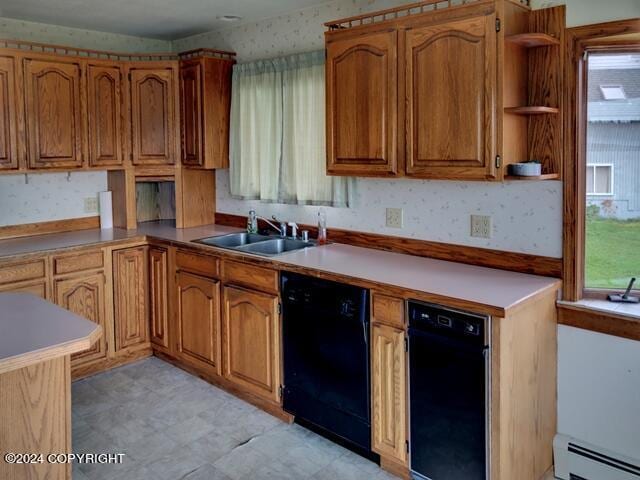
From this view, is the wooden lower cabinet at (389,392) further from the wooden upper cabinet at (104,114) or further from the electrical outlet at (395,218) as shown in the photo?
the wooden upper cabinet at (104,114)

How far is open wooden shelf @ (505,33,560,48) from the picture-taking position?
2510 mm

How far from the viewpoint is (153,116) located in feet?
14.1

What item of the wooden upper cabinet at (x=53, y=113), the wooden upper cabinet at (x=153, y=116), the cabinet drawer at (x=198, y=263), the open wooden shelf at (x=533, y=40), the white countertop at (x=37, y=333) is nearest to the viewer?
the white countertop at (x=37, y=333)

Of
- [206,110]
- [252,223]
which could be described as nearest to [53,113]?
[206,110]

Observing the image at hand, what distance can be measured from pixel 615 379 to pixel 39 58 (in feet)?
12.5

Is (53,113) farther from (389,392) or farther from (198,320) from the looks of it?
(389,392)

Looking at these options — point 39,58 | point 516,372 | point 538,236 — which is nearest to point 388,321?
point 516,372

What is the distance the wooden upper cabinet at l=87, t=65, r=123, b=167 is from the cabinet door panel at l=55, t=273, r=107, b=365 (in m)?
0.86

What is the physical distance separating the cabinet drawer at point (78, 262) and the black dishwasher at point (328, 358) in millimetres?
1491

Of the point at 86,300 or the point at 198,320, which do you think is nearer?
the point at 198,320

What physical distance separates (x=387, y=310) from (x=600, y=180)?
1.16m

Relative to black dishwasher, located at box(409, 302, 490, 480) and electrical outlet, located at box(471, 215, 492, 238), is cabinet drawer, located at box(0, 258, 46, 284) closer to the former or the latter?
black dishwasher, located at box(409, 302, 490, 480)

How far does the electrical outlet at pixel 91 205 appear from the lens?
4.46 m

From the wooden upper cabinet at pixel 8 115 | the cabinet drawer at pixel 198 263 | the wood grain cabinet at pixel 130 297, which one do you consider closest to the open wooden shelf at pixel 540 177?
the cabinet drawer at pixel 198 263
